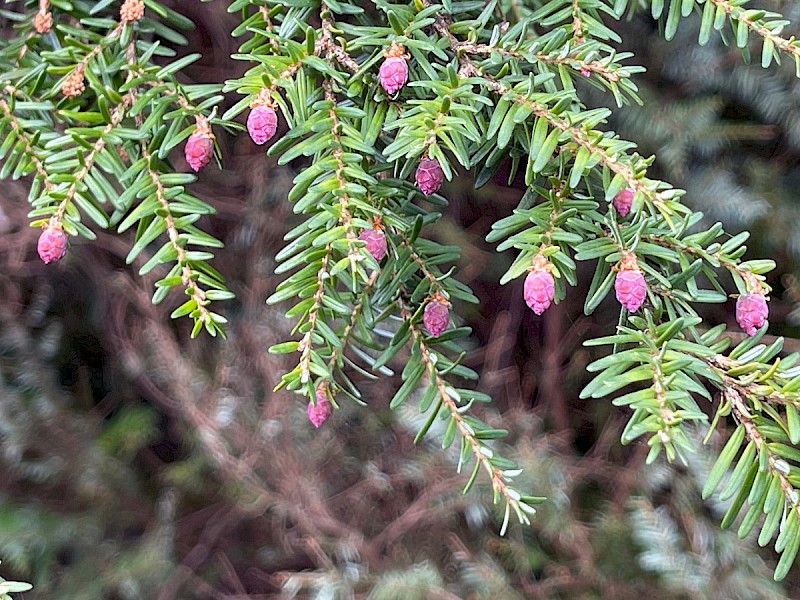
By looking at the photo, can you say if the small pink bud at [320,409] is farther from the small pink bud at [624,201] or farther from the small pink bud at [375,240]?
the small pink bud at [624,201]

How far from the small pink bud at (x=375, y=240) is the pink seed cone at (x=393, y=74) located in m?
0.09

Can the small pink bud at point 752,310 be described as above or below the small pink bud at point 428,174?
below

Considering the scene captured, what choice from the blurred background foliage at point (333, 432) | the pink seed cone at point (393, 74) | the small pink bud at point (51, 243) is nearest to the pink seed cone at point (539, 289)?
the pink seed cone at point (393, 74)

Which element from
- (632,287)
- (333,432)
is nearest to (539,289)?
(632,287)

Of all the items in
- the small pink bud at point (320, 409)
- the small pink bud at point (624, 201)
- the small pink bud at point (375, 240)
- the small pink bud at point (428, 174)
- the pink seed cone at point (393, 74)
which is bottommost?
the small pink bud at point (320, 409)

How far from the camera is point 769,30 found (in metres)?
0.47

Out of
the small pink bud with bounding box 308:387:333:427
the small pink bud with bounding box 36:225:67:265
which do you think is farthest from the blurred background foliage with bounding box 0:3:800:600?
the small pink bud with bounding box 36:225:67:265

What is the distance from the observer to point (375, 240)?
1.42 ft

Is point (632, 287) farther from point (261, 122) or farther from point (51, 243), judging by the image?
point (51, 243)

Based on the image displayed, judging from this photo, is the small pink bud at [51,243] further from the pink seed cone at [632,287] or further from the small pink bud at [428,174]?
the pink seed cone at [632,287]

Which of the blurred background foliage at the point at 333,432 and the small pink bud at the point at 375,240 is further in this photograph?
the blurred background foliage at the point at 333,432

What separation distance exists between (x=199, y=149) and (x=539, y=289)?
243mm

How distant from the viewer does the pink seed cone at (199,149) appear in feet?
1.50

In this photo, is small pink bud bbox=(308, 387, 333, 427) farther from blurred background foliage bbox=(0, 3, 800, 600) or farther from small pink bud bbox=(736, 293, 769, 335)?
blurred background foliage bbox=(0, 3, 800, 600)
